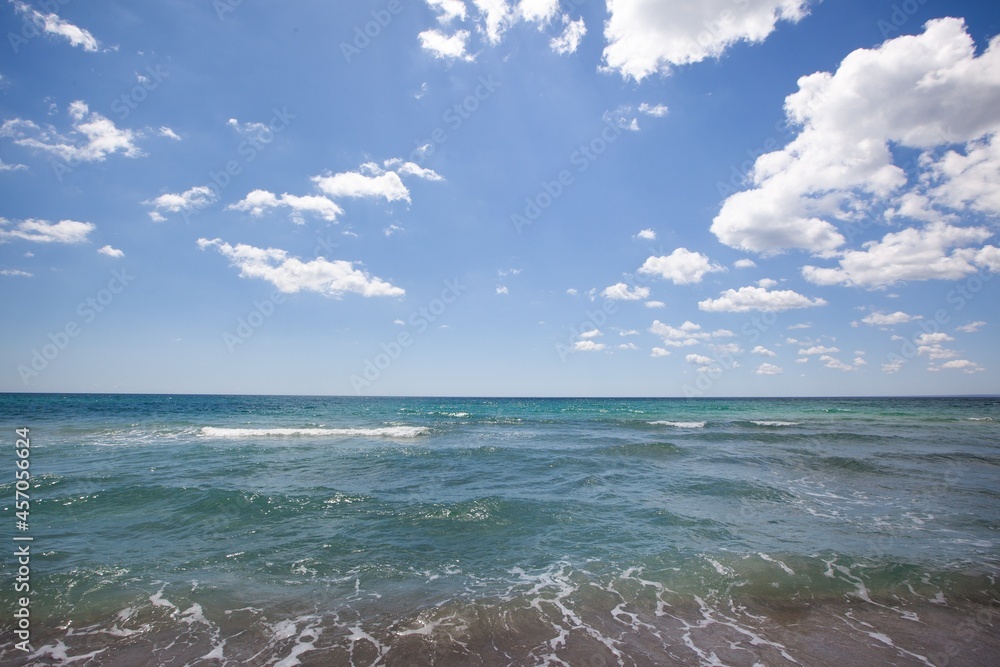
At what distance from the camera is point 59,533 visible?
9.88 m

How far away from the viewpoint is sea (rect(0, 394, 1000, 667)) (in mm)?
5879

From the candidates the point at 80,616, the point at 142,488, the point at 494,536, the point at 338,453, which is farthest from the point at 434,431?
the point at 80,616

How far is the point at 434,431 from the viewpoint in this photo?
32.7 meters

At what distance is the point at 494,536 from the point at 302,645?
5028 mm

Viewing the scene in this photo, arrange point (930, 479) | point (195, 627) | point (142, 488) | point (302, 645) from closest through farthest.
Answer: point (302, 645), point (195, 627), point (142, 488), point (930, 479)

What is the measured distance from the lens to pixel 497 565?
853 cm

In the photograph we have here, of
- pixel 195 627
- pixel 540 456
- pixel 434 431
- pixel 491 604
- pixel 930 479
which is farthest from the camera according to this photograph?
pixel 434 431

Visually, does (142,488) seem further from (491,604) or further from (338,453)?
(491,604)

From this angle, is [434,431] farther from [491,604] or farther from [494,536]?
[491,604]

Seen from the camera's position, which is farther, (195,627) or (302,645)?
(195,627)

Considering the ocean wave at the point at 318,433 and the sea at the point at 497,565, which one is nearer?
the sea at the point at 497,565

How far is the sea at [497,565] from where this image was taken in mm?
5879

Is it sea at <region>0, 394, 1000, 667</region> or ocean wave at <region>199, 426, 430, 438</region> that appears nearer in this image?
sea at <region>0, 394, 1000, 667</region>

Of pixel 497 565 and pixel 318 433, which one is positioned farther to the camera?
pixel 318 433
